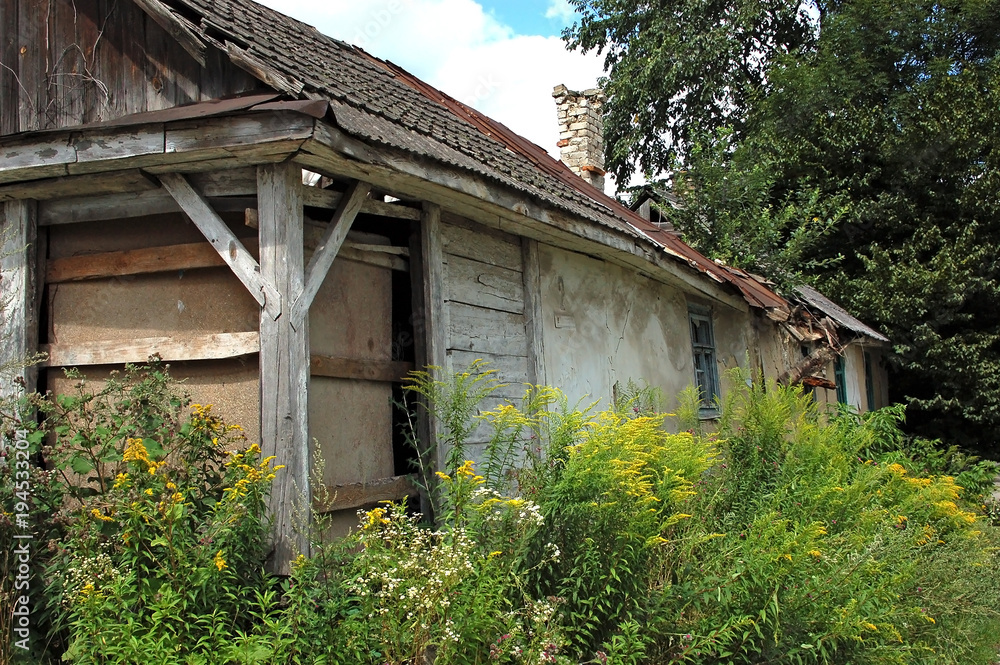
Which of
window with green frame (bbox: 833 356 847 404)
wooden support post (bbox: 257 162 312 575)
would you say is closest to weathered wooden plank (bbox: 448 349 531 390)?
wooden support post (bbox: 257 162 312 575)

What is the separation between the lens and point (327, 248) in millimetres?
4590

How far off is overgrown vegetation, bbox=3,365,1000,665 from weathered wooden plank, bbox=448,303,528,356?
963 millimetres

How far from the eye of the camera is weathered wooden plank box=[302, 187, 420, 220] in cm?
471

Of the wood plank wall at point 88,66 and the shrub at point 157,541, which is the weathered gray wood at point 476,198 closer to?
the wood plank wall at point 88,66

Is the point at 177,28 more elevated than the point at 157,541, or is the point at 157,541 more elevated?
the point at 177,28

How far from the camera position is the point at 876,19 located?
1903 cm

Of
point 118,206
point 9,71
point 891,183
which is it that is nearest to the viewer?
point 118,206

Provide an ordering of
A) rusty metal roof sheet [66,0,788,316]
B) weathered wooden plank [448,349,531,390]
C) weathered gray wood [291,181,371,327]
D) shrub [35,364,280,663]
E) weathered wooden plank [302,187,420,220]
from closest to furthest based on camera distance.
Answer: shrub [35,364,280,663]
weathered gray wood [291,181,371,327]
rusty metal roof sheet [66,0,788,316]
weathered wooden plank [302,187,420,220]
weathered wooden plank [448,349,531,390]

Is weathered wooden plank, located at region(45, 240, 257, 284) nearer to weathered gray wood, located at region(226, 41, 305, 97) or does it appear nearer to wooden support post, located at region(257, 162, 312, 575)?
wooden support post, located at region(257, 162, 312, 575)

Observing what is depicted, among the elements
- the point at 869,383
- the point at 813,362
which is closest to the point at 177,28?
the point at 813,362

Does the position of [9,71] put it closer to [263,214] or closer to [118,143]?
[118,143]

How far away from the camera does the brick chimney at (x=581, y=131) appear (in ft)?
42.2

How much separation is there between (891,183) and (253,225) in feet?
49.6

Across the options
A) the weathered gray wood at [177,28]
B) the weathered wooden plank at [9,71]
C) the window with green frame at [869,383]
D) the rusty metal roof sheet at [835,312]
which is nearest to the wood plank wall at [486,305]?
the weathered gray wood at [177,28]
